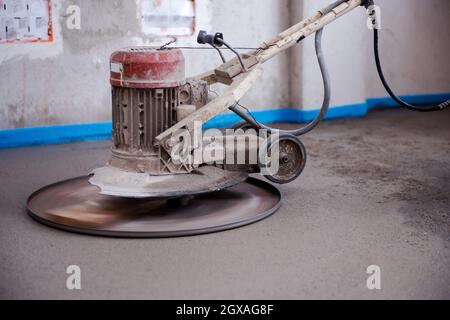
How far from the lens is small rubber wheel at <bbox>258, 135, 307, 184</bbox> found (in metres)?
3.83

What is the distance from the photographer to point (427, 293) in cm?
274

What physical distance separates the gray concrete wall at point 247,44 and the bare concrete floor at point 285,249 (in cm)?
78

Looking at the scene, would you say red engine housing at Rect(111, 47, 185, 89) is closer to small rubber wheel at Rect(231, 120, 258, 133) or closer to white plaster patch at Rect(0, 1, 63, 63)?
small rubber wheel at Rect(231, 120, 258, 133)

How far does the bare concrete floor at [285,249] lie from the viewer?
277 centimetres

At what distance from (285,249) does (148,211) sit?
2.63ft

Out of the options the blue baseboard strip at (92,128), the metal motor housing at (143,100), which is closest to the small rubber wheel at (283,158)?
the metal motor housing at (143,100)

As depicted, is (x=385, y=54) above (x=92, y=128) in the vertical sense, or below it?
above

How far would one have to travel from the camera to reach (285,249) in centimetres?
319

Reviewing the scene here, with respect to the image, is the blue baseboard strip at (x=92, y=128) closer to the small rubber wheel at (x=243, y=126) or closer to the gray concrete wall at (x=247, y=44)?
the gray concrete wall at (x=247, y=44)

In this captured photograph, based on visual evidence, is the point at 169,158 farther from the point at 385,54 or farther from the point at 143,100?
the point at 385,54

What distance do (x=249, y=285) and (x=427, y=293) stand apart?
702mm

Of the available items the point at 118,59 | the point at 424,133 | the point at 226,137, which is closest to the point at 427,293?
the point at 226,137

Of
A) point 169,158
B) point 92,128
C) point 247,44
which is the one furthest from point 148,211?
point 247,44
